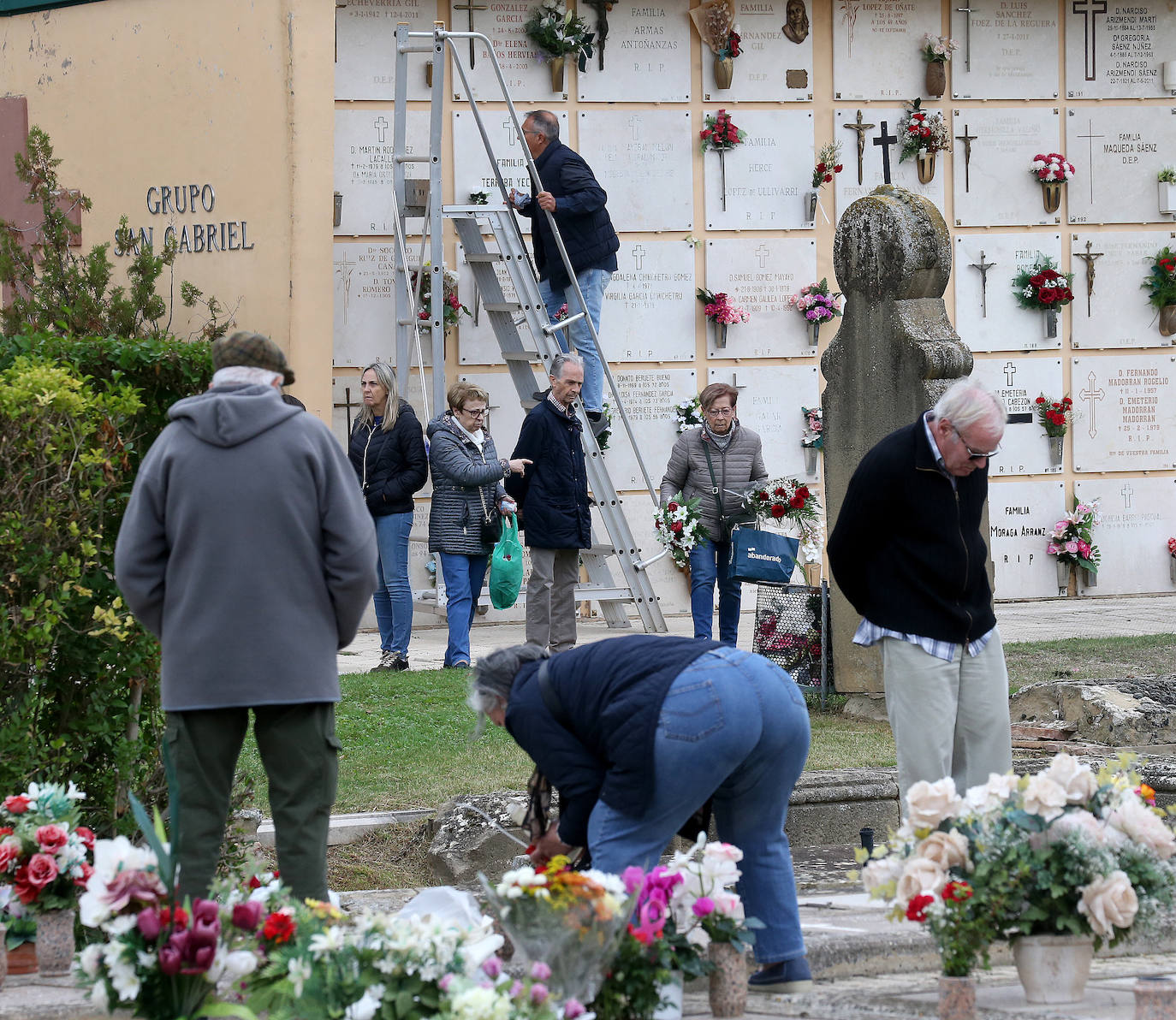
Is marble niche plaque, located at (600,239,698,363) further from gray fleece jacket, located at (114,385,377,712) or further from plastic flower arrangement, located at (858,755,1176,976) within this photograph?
plastic flower arrangement, located at (858,755,1176,976)

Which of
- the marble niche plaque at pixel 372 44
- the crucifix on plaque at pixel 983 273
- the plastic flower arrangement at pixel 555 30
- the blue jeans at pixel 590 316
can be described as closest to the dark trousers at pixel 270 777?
the blue jeans at pixel 590 316

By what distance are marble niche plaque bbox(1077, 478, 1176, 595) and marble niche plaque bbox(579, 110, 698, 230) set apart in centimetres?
429

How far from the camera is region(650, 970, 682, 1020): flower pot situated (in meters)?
3.75

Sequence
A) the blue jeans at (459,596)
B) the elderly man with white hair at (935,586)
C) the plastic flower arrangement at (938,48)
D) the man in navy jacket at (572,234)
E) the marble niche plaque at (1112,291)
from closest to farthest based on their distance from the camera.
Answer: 1. the elderly man with white hair at (935,586)
2. the blue jeans at (459,596)
3. the man in navy jacket at (572,234)
4. the plastic flower arrangement at (938,48)
5. the marble niche plaque at (1112,291)

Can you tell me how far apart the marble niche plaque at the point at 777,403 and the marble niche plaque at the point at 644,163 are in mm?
1381

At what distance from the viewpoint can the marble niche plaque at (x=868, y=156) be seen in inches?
540

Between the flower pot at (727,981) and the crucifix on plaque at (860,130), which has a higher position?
the crucifix on plaque at (860,130)

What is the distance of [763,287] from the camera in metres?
13.6

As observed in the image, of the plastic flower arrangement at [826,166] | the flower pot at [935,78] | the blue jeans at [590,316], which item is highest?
the flower pot at [935,78]

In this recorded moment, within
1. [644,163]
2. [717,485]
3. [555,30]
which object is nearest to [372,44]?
[555,30]

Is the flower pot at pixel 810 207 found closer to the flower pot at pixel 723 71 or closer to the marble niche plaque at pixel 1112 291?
the flower pot at pixel 723 71

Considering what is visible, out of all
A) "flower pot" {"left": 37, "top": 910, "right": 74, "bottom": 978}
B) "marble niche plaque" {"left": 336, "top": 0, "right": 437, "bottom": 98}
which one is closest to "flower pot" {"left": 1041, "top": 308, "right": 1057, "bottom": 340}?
"marble niche plaque" {"left": 336, "top": 0, "right": 437, "bottom": 98}

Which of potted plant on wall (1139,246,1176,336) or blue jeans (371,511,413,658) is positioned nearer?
blue jeans (371,511,413,658)

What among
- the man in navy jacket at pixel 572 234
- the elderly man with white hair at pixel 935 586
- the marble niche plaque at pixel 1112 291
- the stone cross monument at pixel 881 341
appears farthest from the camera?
the marble niche plaque at pixel 1112 291
